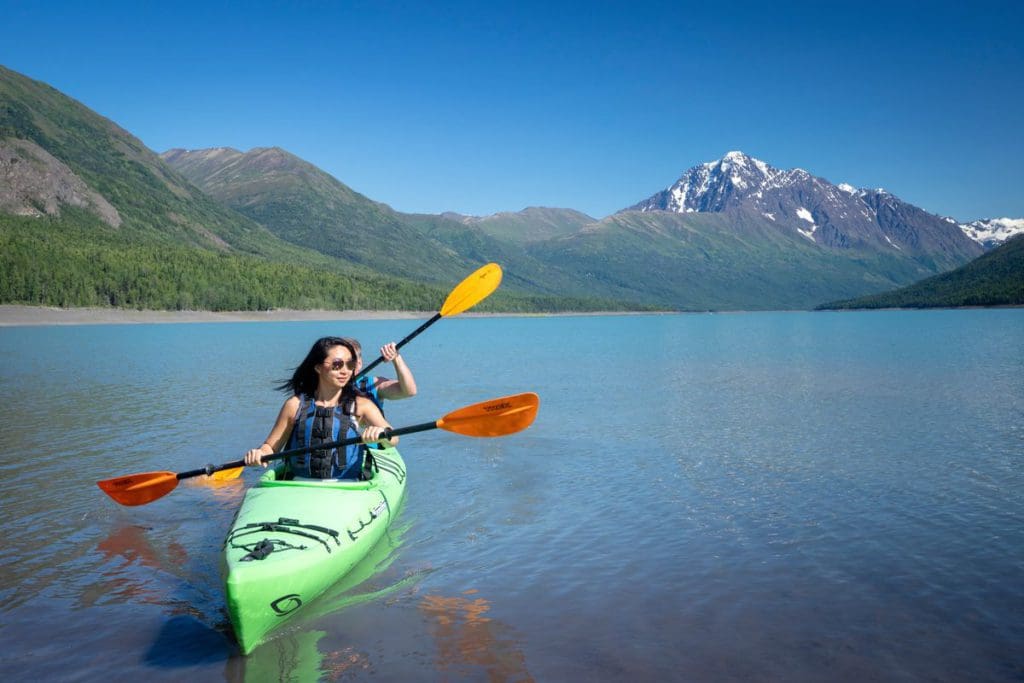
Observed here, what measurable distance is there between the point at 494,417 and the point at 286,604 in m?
3.04

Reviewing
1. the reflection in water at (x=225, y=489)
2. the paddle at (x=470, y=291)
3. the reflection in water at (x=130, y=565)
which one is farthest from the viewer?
the paddle at (x=470, y=291)

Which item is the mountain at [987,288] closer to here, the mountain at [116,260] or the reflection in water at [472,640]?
the mountain at [116,260]

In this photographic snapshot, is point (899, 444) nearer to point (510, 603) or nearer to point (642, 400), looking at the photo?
point (642, 400)

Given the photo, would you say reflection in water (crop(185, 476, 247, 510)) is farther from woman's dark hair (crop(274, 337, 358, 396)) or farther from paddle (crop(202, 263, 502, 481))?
woman's dark hair (crop(274, 337, 358, 396))

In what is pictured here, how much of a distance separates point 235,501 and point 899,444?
1307cm

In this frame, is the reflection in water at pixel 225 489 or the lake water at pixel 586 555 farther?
the reflection in water at pixel 225 489

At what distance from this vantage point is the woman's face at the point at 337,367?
7660mm

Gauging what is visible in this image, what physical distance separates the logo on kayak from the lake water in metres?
0.27

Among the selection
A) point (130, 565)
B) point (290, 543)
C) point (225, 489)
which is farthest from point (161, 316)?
point (290, 543)

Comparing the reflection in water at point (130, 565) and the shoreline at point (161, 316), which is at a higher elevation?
the shoreline at point (161, 316)

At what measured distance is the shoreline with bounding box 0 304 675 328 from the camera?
8794 cm

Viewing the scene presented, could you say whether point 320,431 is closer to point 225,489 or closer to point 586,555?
point 586,555

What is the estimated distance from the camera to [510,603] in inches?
290

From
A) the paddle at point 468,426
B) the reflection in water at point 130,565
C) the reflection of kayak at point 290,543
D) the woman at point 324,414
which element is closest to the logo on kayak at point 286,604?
the reflection of kayak at point 290,543
